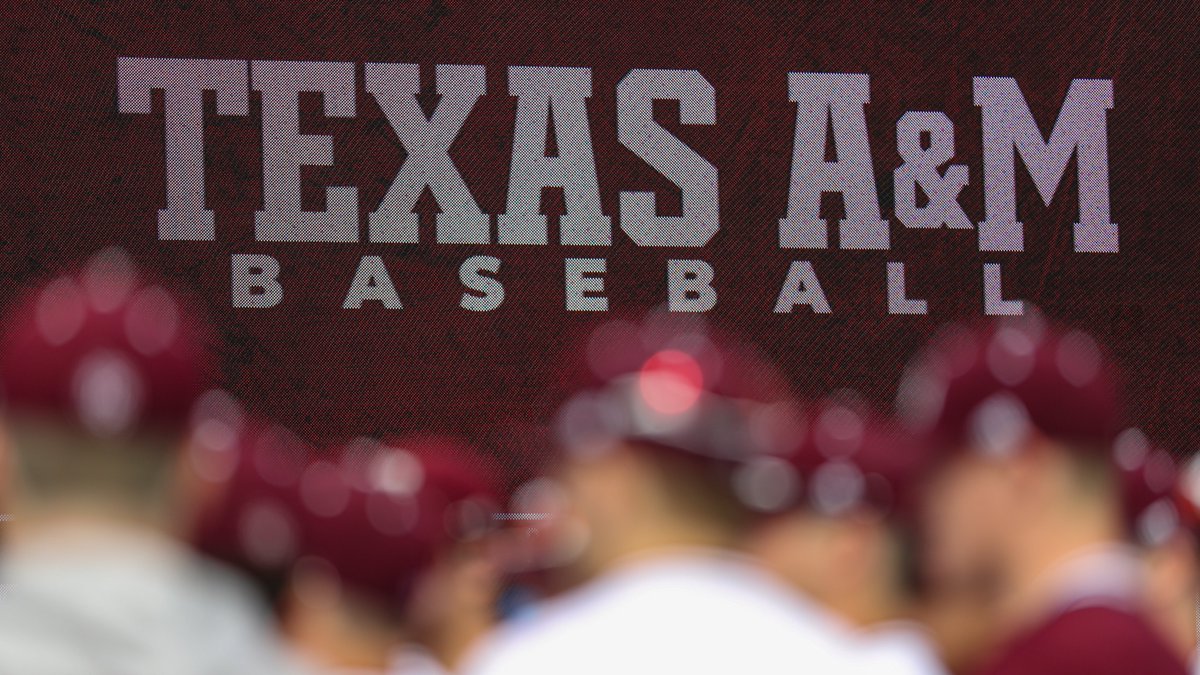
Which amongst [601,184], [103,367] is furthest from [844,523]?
[601,184]

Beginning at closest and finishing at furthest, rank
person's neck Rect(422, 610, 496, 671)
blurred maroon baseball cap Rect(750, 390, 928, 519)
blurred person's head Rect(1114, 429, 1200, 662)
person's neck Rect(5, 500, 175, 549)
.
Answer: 1. person's neck Rect(5, 500, 175, 549)
2. blurred maroon baseball cap Rect(750, 390, 928, 519)
3. person's neck Rect(422, 610, 496, 671)
4. blurred person's head Rect(1114, 429, 1200, 662)

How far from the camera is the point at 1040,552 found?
1466 mm

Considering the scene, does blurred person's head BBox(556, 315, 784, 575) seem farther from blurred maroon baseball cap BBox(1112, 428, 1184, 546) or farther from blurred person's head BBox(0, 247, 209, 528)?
blurred maroon baseball cap BBox(1112, 428, 1184, 546)

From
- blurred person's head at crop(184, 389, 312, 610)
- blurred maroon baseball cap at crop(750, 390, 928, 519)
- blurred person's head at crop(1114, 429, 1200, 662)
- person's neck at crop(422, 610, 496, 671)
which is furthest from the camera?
blurred person's head at crop(1114, 429, 1200, 662)

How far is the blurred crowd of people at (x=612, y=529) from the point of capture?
1.48 meters

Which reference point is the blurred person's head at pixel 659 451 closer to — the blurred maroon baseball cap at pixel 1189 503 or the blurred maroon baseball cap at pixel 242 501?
the blurred maroon baseball cap at pixel 242 501

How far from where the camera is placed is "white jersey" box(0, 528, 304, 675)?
1523 millimetres

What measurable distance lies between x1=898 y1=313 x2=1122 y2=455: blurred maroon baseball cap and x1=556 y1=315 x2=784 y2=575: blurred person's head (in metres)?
0.19

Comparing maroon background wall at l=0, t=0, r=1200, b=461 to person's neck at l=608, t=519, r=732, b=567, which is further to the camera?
maroon background wall at l=0, t=0, r=1200, b=461

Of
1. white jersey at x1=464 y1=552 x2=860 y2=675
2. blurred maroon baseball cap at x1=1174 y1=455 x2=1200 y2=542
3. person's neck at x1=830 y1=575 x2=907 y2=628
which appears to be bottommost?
white jersey at x1=464 y1=552 x2=860 y2=675

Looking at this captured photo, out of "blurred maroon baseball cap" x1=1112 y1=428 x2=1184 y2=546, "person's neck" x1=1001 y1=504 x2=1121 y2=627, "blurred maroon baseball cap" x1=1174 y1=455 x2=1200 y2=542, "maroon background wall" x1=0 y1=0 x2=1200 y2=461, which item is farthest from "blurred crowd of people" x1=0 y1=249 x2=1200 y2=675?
"maroon background wall" x1=0 y1=0 x2=1200 y2=461

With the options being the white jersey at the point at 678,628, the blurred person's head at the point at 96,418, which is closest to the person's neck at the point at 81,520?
the blurred person's head at the point at 96,418

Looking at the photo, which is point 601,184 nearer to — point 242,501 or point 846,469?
point 846,469

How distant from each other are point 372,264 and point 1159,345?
2955 millimetres
